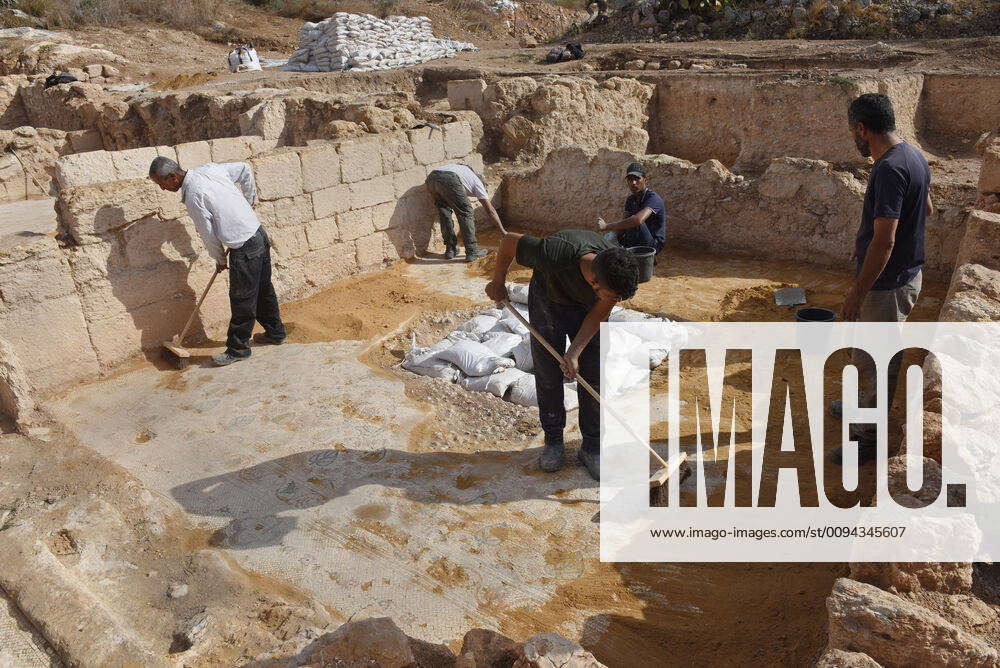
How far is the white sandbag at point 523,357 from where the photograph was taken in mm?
5867

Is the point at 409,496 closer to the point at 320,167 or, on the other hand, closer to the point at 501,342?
the point at 501,342

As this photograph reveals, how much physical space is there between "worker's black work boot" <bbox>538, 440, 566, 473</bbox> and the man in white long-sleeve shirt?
3057mm

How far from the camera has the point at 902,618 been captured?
2.24 metres

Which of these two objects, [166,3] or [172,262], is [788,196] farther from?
[166,3]

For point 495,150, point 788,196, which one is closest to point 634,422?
point 788,196

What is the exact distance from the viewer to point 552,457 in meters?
4.46

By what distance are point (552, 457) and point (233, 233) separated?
330 centimetres

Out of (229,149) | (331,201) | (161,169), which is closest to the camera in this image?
(161,169)

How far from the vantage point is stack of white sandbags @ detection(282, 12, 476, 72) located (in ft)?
57.0

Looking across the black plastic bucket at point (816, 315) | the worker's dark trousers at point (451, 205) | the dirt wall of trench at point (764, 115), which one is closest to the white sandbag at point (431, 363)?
the worker's dark trousers at point (451, 205)

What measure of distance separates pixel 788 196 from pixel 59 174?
8.26m

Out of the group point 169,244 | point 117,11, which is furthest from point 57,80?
point 169,244

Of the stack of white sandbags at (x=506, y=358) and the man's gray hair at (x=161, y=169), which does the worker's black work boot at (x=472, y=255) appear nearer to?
the stack of white sandbags at (x=506, y=358)

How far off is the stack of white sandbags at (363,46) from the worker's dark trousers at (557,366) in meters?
14.4
